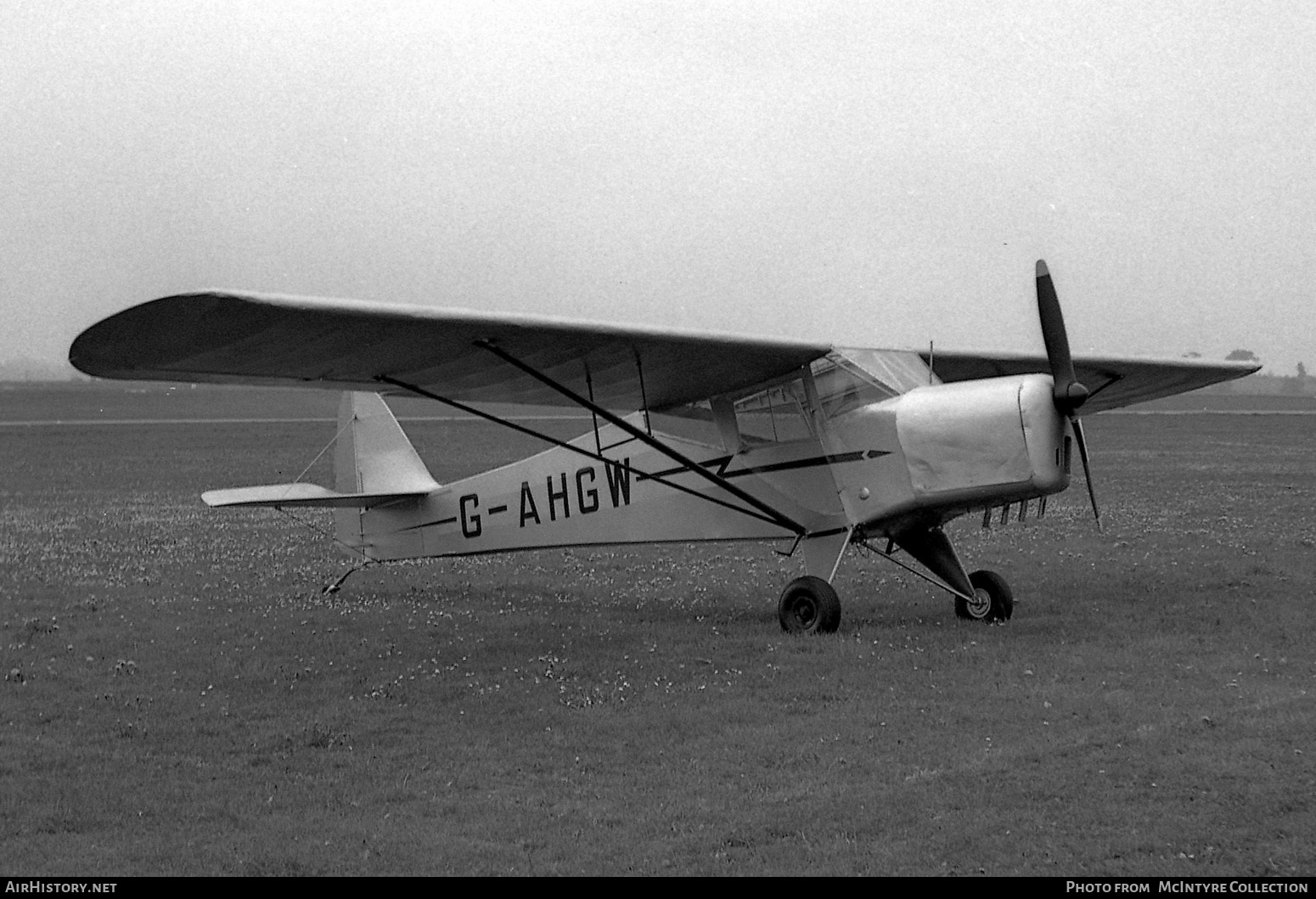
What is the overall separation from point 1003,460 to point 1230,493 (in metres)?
15.1

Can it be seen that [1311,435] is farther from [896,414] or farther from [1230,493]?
[896,414]

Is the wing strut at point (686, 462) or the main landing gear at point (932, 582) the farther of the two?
the main landing gear at point (932, 582)

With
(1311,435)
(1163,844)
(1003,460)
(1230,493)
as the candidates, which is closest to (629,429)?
(1003,460)

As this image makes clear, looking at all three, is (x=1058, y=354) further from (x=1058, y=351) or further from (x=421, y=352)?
(x=421, y=352)

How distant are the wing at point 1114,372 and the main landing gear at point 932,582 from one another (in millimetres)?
2266

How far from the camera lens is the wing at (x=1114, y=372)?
43.8 ft

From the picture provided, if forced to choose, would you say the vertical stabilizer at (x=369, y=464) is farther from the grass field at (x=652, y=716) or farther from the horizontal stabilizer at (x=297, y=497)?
the grass field at (x=652, y=716)

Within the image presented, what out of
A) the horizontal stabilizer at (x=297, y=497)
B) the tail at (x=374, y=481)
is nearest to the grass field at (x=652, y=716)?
the tail at (x=374, y=481)

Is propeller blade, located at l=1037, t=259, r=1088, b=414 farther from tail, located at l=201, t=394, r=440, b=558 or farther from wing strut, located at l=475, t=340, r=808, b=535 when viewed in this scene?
tail, located at l=201, t=394, r=440, b=558

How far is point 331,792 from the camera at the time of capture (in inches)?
258

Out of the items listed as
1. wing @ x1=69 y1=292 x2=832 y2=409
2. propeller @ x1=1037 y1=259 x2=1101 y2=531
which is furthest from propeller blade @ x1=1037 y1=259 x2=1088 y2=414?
wing @ x1=69 y1=292 x2=832 y2=409

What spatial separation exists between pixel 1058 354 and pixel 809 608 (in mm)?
2832

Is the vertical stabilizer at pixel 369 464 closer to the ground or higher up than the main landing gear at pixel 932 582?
higher up

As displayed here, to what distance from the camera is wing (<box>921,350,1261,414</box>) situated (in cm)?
1336
